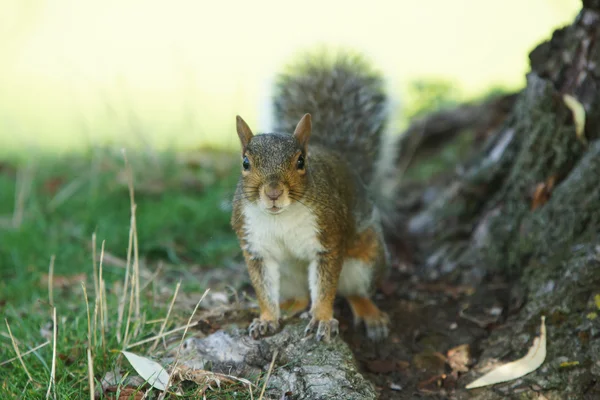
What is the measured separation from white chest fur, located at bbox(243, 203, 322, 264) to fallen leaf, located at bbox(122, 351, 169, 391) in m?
0.46

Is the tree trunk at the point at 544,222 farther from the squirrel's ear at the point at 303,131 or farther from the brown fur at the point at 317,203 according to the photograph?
the squirrel's ear at the point at 303,131

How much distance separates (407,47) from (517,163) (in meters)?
3.76

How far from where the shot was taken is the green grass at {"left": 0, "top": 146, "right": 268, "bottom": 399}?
194cm

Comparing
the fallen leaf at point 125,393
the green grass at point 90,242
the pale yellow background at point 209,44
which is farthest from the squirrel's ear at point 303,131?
the pale yellow background at point 209,44

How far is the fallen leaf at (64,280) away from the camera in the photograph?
266 cm

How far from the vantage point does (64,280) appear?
270 centimetres

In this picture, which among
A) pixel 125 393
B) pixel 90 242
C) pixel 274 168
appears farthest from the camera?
pixel 90 242

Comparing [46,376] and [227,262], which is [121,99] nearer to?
[227,262]

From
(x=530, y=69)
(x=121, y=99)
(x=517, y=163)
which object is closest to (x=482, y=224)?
(x=517, y=163)

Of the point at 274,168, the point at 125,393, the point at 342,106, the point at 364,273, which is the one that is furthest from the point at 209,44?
the point at 125,393

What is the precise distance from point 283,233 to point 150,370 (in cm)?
54

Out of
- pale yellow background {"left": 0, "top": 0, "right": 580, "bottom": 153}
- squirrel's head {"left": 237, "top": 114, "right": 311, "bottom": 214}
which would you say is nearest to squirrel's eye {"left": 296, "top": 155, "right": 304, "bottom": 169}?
squirrel's head {"left": 237, "top": 114, "right": 311, "bottom": 214}

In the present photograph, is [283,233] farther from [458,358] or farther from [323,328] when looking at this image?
[458,358]

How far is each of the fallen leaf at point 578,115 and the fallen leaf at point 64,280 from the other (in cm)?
197
